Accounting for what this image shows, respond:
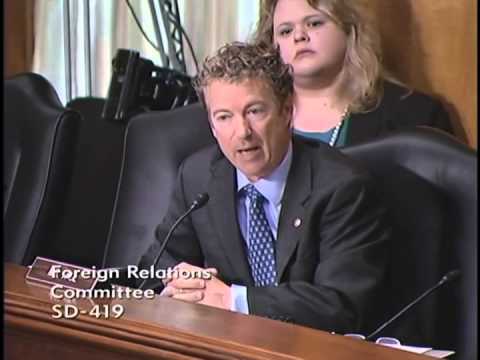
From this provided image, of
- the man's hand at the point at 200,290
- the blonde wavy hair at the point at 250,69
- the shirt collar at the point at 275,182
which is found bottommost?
the man's hand at the point at 200,290

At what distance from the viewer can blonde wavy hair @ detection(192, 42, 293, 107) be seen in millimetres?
1389

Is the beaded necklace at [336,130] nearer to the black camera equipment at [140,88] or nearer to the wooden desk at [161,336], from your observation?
the black camera equipment at [140,88]

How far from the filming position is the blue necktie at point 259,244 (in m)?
1.43

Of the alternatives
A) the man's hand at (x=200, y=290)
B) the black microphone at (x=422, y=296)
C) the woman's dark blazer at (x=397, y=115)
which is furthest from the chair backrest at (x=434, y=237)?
the man's hand at (x=200, y=290)

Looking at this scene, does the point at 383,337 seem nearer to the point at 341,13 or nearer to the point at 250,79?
the point at 250,79

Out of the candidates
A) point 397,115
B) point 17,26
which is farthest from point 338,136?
point 17,26

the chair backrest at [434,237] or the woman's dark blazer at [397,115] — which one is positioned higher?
the woman's dark blazer at [397,115]

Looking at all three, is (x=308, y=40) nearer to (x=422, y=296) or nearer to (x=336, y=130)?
(x=336, y=130)

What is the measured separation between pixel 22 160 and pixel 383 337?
27.5 inches

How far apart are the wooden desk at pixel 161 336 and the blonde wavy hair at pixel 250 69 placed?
351mm

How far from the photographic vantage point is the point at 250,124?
1.39 metres

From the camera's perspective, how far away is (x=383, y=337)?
138 centimetres

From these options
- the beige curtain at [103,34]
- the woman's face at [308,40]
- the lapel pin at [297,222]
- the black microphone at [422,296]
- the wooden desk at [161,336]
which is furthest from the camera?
the beige curtain at [103,34]

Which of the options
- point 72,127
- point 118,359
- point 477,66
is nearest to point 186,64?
point 72,127
